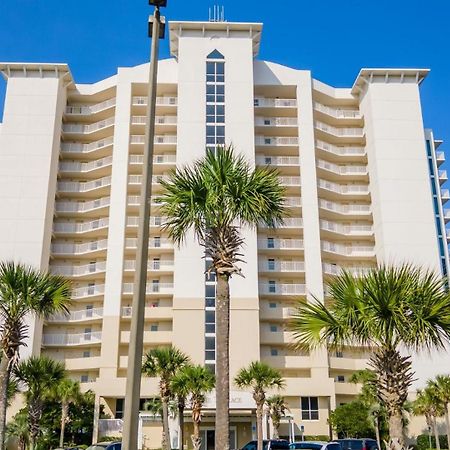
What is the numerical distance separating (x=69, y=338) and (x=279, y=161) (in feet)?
96.8

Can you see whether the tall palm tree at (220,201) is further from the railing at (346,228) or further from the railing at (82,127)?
the railing at (82,127)

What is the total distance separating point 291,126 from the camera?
64250 millimetres

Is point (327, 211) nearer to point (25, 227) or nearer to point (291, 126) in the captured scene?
point (291, 126)

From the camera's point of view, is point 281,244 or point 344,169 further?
point 344,169

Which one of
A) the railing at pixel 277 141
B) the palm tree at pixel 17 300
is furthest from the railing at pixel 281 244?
the palm tree at pixel 17 300

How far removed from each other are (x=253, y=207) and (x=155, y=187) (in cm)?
4592

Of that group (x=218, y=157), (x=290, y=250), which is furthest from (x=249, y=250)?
(x=218, y=157)

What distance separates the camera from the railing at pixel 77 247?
6186cm

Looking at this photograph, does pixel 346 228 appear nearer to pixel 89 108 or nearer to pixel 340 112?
pixel 340 112

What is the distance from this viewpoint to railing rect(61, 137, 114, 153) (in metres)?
65.4

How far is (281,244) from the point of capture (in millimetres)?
60688

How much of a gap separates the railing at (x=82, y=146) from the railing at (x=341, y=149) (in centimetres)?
2438

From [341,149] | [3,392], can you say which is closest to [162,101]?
[341,149]

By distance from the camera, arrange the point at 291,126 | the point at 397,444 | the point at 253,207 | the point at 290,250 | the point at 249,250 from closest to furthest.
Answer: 1. the point at 397,444
2. the point at 253,207
3. the point at 249,250
4. the point at 290,250
5. the point at 291,126
